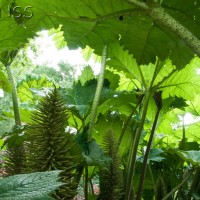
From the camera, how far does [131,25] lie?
0.77 meters

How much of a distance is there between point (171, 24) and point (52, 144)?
0.83 feet

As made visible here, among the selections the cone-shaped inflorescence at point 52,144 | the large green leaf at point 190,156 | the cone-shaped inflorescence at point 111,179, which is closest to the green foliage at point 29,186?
the cone-shaped inflorescence at point 52,144

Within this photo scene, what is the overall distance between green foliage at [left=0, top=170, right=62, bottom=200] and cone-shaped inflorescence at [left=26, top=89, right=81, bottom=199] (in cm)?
17

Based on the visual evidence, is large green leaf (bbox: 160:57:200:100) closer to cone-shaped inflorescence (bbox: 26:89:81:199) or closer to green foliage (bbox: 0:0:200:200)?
green foliage (bbox: 0:0:200:200)

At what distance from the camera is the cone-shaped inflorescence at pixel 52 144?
0.56 m

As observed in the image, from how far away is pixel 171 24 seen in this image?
508 mm

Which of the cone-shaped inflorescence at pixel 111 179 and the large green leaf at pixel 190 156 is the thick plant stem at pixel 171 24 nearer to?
the cone-shaped inflorescence at pixel 111 179

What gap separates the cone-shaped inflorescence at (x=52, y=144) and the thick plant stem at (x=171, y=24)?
199mm

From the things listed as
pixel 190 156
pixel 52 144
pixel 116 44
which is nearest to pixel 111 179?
pixel 52 144

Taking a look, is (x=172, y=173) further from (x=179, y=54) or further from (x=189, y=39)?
(x=189, y=39)

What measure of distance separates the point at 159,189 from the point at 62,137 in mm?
467

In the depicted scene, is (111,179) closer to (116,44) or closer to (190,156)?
(190,156)

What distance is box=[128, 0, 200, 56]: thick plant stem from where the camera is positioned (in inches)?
18.8

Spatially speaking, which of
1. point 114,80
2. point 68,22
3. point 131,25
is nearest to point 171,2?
point 131,25
